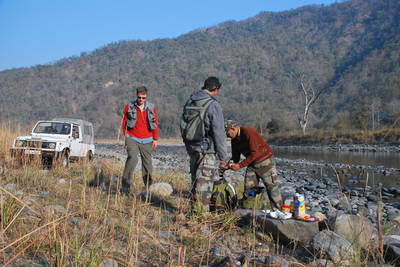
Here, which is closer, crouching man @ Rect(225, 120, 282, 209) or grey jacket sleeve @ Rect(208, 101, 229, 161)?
grey jacket sleeve @ Rect(208, 101, 229, 161)

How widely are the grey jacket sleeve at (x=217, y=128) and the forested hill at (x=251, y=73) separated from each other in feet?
131

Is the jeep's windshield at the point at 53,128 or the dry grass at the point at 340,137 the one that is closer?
the jeep's windshield at the point at 53,128

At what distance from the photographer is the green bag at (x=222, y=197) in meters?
4.62

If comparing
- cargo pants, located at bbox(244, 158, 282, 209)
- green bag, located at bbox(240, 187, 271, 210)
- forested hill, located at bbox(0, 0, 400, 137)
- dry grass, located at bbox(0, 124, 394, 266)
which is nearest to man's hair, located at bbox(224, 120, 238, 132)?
cargo pants, located at bbox(244, 158, 282, 209)

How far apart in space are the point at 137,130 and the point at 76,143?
5.73 meters

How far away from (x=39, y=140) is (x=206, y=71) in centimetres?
11069

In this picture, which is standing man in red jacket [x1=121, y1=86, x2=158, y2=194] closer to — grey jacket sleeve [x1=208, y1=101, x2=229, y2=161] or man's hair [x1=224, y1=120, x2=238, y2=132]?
man's hair [x1=224, y1=120, x2=238, y2=132]

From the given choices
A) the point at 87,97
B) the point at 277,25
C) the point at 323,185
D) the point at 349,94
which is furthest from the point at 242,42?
the point at 323,185

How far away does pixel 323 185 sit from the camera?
11.0 m

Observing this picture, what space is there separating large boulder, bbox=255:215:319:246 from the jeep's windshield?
8.50 m

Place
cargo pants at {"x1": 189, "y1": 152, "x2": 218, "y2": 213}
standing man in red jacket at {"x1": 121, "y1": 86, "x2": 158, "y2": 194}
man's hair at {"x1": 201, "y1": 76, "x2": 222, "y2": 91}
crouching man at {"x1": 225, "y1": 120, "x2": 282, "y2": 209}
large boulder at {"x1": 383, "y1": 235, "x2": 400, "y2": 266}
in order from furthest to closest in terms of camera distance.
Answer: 1. standing man in red jacket at {"x1": 121, "y1": 86, "x2": 158, "y2": 194}
2. crouching man at {"x1": 225, "y1": 120, "x2": 282, "y2": 209}
3. man's hair at {"x1": 201, "y1": 76, "x2": 222, "y2": 91}
4. cargo pants at {"x1": 189, "y1": 152, "x2": 218, "y2": 213}
5. large boulder at {"x1": 383, "y1": 235, "x2": 400, "y2": 266}

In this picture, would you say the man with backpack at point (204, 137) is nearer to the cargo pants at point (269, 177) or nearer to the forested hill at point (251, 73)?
the cargo pants at point (269, 177)

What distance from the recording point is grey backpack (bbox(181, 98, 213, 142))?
14.3 feet

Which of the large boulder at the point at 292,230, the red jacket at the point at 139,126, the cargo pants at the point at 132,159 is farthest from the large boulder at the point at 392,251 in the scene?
the red jacket at the point at 139,126
